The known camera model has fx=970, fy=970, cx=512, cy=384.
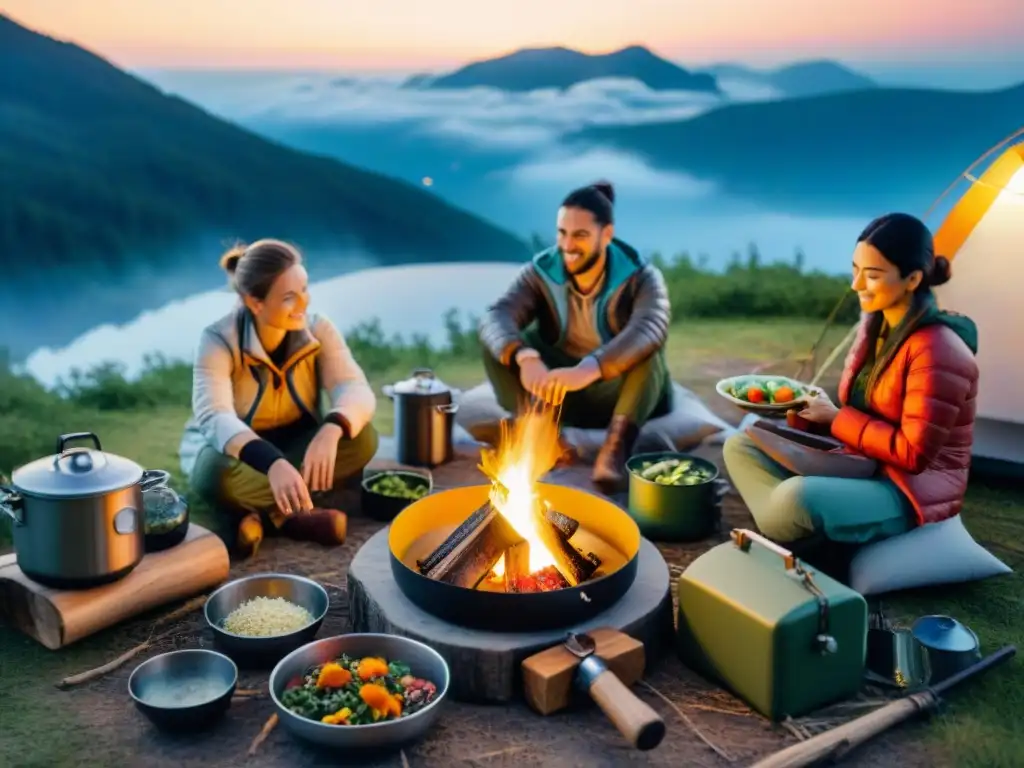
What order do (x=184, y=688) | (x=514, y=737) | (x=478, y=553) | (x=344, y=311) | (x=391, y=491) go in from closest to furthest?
(x=514, y=737), (x=184, y=688), (x=478, y=553), (x=391, y=491), (x=344, y=311)

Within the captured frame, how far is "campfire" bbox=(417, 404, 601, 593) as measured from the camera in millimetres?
2977

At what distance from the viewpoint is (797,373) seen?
6.03 metres

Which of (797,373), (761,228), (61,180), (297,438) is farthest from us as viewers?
(761,228)

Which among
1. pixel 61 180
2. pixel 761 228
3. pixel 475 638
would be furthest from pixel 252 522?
pixel 761 228

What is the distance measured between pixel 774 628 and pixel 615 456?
1.77m

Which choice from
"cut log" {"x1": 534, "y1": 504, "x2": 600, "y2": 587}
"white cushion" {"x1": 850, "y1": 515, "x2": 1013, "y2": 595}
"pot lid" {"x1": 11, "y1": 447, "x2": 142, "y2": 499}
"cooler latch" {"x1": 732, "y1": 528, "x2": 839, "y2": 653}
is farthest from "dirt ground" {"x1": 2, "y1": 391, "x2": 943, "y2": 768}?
"white cushion" {"x1": 850, "y1": 515, "x2": 1013, "y2": 595}

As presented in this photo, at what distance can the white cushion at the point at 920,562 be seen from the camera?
334 centimetres

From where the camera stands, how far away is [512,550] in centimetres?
309

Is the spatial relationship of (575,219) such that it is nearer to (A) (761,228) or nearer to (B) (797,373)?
(B) (797,373)

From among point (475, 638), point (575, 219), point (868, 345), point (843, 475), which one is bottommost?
point (475, 638)

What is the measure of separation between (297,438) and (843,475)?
7.11 feet

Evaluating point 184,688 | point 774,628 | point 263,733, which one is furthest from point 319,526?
point 774,628

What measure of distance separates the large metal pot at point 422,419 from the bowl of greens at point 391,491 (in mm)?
309

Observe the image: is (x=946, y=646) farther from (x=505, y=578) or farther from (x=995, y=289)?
(x=995, y=289)
